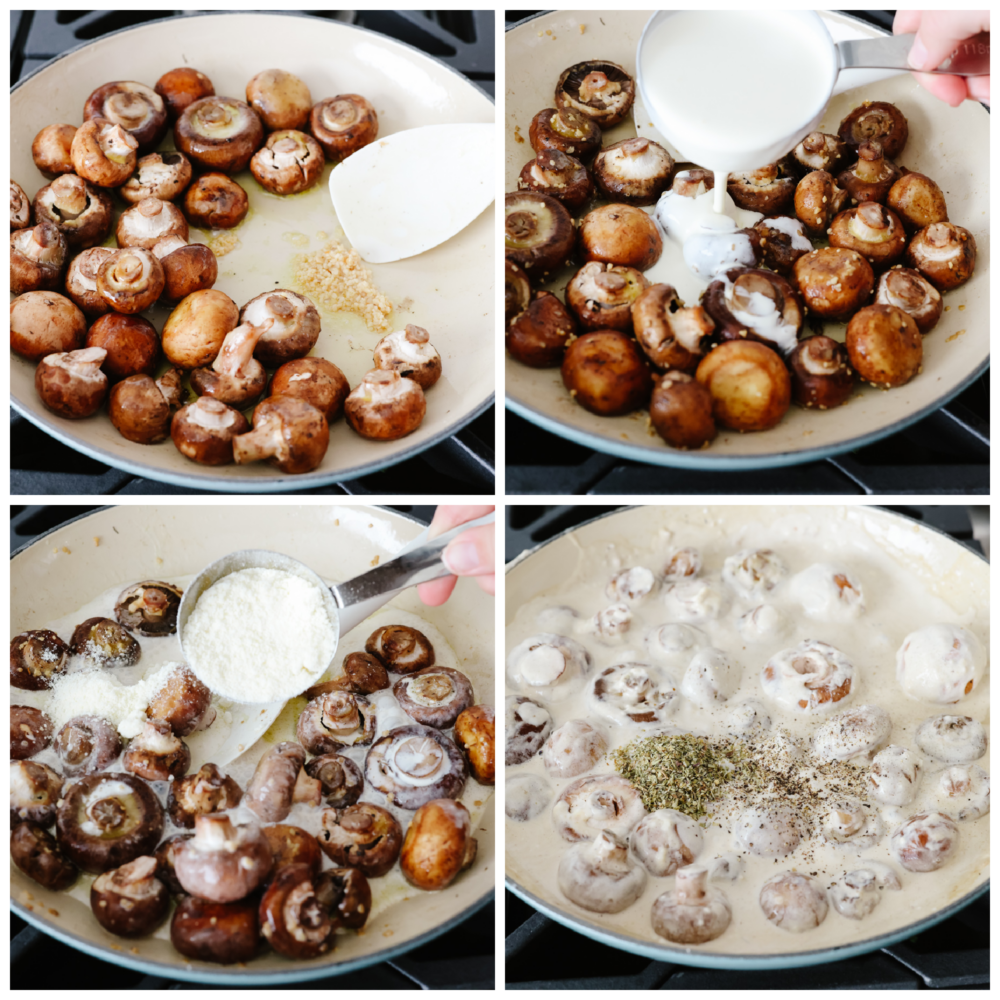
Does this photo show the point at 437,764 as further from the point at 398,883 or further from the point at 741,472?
the point at 741,472

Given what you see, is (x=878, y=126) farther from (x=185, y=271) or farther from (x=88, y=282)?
(x=88, y=282)

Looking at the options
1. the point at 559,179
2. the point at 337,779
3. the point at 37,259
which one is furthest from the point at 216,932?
the point at 559,179

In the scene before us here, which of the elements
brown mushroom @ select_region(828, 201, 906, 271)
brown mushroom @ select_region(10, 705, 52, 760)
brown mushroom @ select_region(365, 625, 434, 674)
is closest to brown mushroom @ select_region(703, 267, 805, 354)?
brown mushroom @ select_region(828, 201, 906, 271)

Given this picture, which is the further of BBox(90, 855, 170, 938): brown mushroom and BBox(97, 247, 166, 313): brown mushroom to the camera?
BBox(97, 247, 166, 313): brown mushroom

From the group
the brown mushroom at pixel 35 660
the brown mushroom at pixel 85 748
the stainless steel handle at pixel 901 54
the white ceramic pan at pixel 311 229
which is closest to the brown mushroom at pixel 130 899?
the brown mushroom at pixel 85 748

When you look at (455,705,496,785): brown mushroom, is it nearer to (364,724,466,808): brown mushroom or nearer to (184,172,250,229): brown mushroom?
(364,724,466,808): brown mushroom

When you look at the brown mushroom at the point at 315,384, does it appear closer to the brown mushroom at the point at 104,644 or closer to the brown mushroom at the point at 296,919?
the brown mushroom at the point at 104,644
